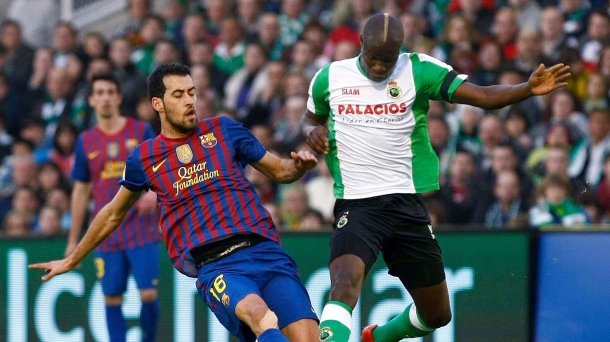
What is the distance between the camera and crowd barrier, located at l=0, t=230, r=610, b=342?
9.44m

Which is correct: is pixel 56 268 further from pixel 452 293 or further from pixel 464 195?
pixel 464 195

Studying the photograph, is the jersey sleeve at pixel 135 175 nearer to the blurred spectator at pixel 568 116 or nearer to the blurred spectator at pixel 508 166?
the blurred spectator at pixel 508 166

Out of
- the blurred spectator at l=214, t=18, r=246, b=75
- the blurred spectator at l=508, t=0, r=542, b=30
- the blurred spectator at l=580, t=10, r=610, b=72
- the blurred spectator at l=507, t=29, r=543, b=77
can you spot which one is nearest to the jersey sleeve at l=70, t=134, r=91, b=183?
the blurred spectator at l=214, t=18, r=246, b=75

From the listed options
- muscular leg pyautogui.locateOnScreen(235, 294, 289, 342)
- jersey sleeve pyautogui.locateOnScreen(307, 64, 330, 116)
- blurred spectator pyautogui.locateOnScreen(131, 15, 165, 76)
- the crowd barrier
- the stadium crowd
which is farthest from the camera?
blurred spectator pyautogui.locateOnScreen(131, 15, 165, 76)

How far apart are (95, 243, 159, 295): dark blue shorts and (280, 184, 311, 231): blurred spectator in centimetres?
190

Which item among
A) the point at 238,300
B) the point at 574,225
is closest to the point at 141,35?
the point at 574,225

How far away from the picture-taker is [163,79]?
7.08 m

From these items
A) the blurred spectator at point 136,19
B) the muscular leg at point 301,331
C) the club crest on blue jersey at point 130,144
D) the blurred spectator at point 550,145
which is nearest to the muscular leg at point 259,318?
the muscular leg at point 301,331

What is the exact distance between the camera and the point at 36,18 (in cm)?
1639

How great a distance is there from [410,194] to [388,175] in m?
0.20

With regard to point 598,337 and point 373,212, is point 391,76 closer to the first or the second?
point 373,212

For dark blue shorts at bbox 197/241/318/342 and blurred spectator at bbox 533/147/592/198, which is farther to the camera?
blurred spectator at bbox 533/147/592/198

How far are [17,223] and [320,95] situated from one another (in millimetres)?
5564

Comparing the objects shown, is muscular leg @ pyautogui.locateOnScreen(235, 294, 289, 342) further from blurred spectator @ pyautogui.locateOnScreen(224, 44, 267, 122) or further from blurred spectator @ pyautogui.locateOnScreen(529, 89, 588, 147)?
blurred spectator @ pyautogui.locateOnScreen(224, 44, 267, 122)
